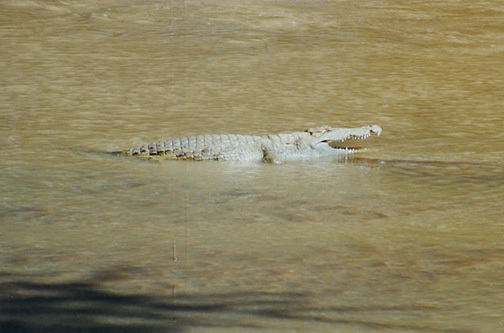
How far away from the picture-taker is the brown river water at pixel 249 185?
2584 millimetres

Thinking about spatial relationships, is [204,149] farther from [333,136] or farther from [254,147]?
[333,136]

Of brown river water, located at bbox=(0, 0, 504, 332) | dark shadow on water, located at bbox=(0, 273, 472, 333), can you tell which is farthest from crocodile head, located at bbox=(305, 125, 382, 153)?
dark shadow on water, located at bbox=(0, 273, 472, 333)

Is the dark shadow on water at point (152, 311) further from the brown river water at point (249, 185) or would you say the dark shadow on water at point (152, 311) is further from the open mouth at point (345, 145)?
the open mouth at point (345, 145)

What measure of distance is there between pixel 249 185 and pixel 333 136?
4.89ft

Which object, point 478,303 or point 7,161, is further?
point 7,161

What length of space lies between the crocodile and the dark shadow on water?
3076 millimetres

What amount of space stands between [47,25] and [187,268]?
32.4 ft

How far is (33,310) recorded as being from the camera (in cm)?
240

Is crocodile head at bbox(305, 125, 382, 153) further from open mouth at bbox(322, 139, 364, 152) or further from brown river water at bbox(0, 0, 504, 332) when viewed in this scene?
brown river water at bbox(0, 0, 504, 332)

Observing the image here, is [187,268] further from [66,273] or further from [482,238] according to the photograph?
[482,238]

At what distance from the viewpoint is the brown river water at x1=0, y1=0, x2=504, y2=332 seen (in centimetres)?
258

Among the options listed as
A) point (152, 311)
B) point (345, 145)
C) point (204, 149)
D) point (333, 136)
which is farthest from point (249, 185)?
point (152, 311)

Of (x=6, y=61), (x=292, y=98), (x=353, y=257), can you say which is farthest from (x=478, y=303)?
(x=6, y=61)

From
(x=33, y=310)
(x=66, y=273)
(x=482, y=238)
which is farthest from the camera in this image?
(x=482, y=238)
